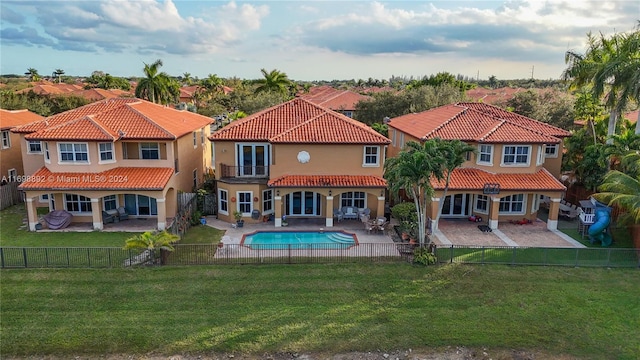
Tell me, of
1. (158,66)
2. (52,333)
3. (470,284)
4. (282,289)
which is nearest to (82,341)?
(52,333)

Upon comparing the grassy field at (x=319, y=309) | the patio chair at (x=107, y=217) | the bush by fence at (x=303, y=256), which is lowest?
the grassy field at (x=319, y=309)

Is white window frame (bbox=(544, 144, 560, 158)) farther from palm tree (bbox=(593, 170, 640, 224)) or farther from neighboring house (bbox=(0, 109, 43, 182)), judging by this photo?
neighboring house (bbox=(0, 109, 43, 182))

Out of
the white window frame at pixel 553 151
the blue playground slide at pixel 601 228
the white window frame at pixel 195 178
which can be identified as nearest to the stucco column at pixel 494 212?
the blue playground slide at pixel 601 228

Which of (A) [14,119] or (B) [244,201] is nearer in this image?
(B) [244,201]

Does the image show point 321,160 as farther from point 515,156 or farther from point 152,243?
point 515,156

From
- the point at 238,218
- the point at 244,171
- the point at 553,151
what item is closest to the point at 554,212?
the point at 553,151

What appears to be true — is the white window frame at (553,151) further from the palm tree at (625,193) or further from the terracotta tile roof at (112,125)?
the terracotta tile roof at (112,125)
